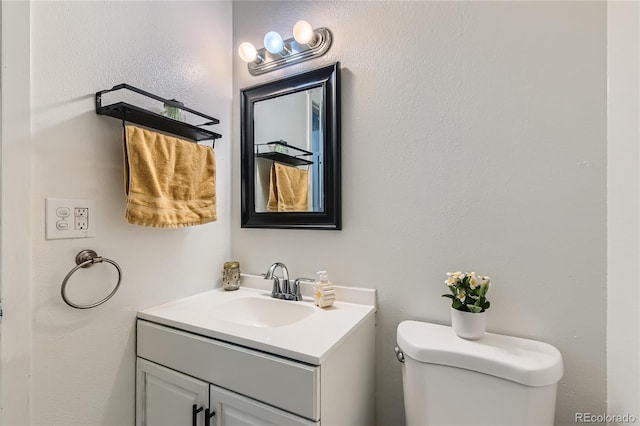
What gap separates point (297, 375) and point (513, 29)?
51.3 inches

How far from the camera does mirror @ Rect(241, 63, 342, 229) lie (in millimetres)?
1280

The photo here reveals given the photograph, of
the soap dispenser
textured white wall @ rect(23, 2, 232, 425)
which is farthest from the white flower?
textured white wall @ rect(23, 2, 232, 425)

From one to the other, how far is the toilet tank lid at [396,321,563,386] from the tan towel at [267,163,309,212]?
2.27 ft

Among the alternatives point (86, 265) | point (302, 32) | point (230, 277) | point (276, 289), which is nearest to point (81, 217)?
point (86, 265)

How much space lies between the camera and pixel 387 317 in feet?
3.90

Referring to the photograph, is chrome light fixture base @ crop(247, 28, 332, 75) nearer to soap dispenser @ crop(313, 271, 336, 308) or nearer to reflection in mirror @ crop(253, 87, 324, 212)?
reflection in mirror @ crop(253, 87, 324, 212)

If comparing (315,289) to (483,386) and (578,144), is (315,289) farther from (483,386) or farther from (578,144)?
(578,144)

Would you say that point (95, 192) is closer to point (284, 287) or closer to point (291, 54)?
point (284, 287)

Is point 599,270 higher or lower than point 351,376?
higher

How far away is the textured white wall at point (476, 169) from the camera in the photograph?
0.91 m

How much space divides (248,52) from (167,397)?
1483 mm

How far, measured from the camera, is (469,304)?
0.95 m
